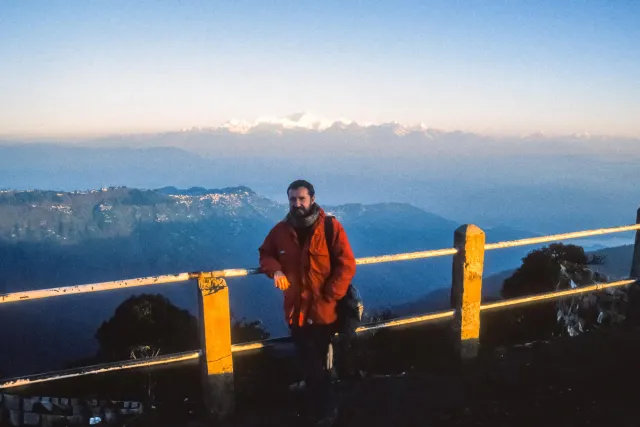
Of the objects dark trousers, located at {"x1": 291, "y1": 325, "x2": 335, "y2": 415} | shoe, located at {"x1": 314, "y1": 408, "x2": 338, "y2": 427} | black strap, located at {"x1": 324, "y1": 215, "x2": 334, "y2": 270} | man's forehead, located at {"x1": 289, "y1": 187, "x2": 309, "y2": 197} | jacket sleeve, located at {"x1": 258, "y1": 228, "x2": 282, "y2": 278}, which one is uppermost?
man's forehead, located at {"x1": 289, "y1": 187, "x2": 309, "y2": 197}

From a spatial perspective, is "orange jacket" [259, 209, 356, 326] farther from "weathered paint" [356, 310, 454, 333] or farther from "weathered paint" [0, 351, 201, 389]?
"weathered paint" [0, 351, 201, 389]

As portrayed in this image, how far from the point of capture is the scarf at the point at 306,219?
329 centimetres

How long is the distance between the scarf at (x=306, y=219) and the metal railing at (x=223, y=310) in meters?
0.47

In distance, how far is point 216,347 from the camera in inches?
139

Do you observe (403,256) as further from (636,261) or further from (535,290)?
(535,290)

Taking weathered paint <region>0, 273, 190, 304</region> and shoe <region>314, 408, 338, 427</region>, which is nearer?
weathered paint <region>0, 273, 190, 304</region>

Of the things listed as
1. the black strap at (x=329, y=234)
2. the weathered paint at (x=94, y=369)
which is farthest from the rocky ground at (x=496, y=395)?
the black strap at (x=329, y=234)

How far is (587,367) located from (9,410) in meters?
6.76

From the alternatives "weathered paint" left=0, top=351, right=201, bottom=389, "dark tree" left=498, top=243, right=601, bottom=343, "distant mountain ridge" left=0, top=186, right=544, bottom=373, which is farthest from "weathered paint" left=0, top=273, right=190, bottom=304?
"distant mountain ridge" left=0, top=186, right=544, bottom=373

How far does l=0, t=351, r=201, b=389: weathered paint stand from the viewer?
3.06 metres

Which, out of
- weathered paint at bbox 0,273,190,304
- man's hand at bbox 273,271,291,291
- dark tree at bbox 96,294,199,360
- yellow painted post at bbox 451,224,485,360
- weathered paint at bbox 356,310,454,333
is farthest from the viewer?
dark tree at bbox 96,294,199,360

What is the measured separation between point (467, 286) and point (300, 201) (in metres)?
2.12

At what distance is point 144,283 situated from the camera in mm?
3203

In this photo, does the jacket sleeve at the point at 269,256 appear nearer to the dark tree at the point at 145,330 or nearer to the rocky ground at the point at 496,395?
the rocky ground at the point at 496,395
